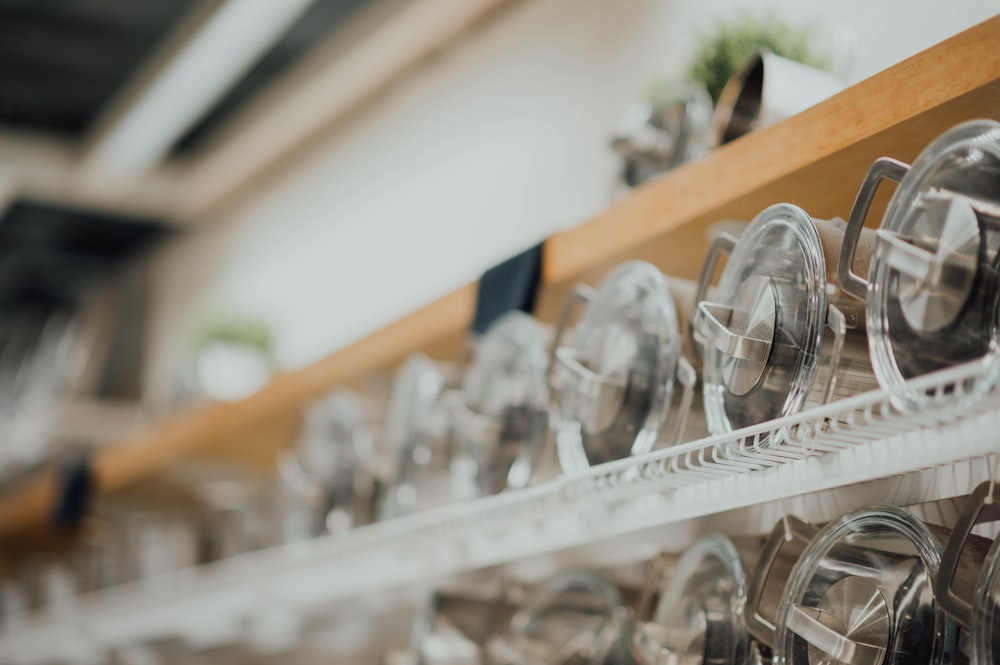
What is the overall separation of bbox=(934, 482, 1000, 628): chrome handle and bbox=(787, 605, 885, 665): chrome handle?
0.38ft

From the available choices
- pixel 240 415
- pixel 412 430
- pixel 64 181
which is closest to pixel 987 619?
pixel 412 430

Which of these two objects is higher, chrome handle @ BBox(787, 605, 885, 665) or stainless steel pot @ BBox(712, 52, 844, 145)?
stainless steel pot @ BBox(712, 52, 844, 145)

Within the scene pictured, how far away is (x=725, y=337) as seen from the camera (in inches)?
50.6

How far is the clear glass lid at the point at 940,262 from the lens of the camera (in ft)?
3.50

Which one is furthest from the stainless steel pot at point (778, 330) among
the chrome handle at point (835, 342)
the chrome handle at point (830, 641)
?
the chrome handle at point (830, 641)

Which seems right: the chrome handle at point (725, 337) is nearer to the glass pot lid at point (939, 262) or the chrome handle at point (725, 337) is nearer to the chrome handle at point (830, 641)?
the glass pot lid at point (939, 262)

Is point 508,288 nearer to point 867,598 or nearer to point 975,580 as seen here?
point 867,598

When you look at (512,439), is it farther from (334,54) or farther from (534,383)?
(334,54)

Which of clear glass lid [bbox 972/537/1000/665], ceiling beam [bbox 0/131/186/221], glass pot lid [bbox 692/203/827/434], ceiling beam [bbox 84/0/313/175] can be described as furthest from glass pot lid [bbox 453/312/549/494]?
ceiling beam [bbox 0/131/186/221]

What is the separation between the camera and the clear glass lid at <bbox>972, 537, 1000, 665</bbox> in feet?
3.34

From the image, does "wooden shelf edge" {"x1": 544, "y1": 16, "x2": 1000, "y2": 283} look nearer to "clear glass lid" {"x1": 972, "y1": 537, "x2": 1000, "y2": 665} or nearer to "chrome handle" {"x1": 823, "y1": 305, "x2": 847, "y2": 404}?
"chrome handle" {"x1": 823, "y1": 305, "x2": 847, "y2": 404}

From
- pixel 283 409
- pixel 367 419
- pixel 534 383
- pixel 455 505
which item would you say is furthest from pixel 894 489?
pixel 283 409

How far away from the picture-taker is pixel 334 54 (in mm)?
3721

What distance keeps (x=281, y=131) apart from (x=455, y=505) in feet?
7.74
